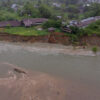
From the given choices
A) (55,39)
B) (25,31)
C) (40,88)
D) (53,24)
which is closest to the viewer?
(40,88)

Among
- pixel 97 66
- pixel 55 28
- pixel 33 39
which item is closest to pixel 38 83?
pixel 97 66

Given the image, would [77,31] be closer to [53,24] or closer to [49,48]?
[53,24]

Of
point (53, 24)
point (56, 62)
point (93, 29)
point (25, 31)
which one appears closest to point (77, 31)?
point (93, 29)

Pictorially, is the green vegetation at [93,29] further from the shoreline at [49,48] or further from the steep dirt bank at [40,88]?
the steep dirt bank at [40,88]

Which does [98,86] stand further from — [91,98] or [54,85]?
[54,85]

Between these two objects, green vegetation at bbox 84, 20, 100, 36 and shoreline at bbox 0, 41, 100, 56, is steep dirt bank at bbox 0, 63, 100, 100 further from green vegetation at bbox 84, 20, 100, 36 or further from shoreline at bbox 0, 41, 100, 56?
green vegetation at bbox 84, 20, 100, 36

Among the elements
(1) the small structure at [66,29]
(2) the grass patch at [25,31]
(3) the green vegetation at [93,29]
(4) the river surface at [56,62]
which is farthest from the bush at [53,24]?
(4) the river surface at [56,62]

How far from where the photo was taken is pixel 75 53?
2062cm

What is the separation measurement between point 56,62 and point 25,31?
11020 millimetres

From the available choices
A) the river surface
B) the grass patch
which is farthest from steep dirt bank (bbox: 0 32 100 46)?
the river surface

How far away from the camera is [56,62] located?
17.7 meters

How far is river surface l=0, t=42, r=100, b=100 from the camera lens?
14531 mm

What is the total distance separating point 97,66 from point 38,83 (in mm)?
7622

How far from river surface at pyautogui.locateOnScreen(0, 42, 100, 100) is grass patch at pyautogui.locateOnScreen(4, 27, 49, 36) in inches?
125
